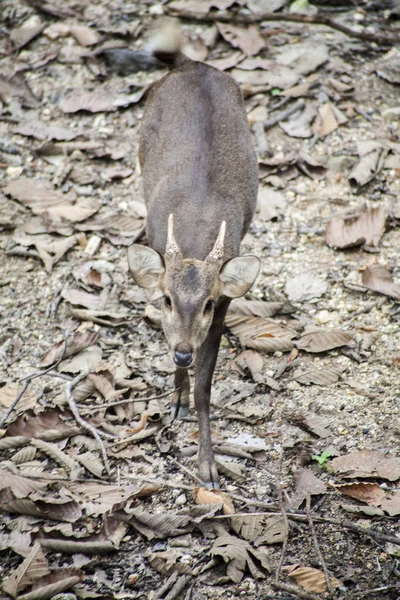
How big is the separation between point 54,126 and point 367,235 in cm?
329

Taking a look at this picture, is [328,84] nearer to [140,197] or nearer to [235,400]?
[140,197]

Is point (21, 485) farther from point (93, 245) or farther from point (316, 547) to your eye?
point (93, 245)

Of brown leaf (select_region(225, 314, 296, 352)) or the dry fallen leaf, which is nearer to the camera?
brown leaf (select_region(225, 314, 296, 352))

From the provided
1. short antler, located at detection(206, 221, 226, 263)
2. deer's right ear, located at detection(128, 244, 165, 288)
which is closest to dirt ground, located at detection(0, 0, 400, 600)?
deer's right ear, located at detection(128, 244, 165, 288)

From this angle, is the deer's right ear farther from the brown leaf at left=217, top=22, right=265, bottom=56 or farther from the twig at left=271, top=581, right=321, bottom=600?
the brown leaf at left=217, top=22, right=265, bottom=56

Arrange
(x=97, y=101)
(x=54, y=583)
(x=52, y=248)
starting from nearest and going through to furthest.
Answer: (x=54, y=583)
(x=52, y=248)
(x=97, y=101)

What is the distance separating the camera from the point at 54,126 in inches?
320

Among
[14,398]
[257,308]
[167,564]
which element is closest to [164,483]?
[167,564]

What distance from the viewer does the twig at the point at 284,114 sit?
8.01 meters

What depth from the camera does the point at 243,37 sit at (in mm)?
8727

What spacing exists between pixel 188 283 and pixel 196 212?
745mm

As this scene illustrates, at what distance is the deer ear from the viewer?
4965 millimetres

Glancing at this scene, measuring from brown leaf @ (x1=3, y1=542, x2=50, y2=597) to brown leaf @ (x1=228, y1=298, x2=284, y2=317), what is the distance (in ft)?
8.71

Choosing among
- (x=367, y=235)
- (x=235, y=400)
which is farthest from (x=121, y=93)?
(x=235, y=400)
